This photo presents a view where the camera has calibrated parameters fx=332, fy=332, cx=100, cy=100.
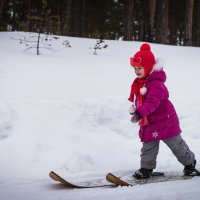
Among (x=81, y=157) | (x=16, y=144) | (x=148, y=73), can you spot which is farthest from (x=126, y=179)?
(x=16, y=144)

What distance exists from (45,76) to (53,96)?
3.70 feet

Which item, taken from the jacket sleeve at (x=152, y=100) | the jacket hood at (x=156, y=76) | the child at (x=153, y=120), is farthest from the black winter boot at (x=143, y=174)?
Result: the jacket hood at (x=156, y=76)

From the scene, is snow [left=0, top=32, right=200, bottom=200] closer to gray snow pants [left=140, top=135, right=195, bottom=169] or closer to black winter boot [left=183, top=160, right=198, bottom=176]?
black winter boot [left=183, top=160, right=198, bottom=176]

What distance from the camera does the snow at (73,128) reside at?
312cm

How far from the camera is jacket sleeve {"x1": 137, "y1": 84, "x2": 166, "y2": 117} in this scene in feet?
10.9

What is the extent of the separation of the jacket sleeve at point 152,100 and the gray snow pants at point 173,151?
47cm

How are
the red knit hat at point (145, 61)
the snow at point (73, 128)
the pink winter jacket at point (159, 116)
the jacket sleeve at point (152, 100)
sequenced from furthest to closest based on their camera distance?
the red knit hat at point (145, 61) → the pink winter jacket at point (159, 116) → the jacket sleeve at point (152, 100) → the snow at point (73, 128)

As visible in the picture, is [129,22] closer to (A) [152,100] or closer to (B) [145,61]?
(B) [145,61]

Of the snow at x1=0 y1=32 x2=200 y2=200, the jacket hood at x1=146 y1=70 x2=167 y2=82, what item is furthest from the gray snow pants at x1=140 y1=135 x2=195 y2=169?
the jacket hood at x1=146 y1=70 x2=167 y2=82

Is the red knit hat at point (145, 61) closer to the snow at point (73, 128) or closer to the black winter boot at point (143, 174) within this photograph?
the black winter boot at point (143, 174)

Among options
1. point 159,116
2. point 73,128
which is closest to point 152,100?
Answer: point 159,116

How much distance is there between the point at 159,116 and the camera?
3.59 metres

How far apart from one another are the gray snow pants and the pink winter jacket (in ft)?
0.28

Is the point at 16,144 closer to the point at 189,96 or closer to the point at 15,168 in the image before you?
the point at 15,168
